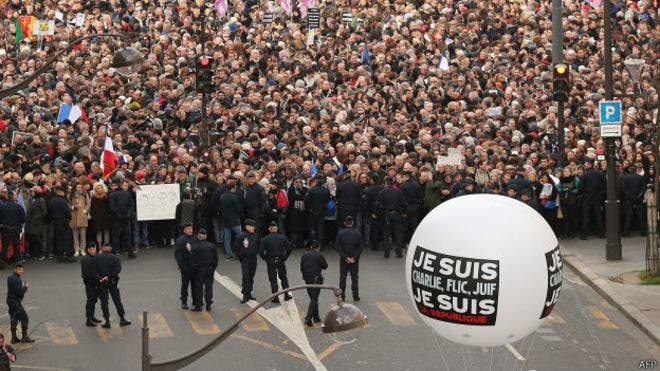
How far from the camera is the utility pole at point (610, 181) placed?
2681cm

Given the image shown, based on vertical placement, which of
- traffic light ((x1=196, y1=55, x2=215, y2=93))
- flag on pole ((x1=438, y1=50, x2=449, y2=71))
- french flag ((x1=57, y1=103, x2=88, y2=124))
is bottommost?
french flag ((x1=57, y1=103, x2=88, y2=124))

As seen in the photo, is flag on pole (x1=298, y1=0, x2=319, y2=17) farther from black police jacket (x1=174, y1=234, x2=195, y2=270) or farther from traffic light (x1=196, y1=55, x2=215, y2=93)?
black police jacket (x1=174, y1=234, x2=195, y2=270)

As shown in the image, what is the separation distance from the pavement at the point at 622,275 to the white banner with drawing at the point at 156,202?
8130mm

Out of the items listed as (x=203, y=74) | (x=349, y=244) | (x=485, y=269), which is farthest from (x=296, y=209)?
(x=485, y=269)

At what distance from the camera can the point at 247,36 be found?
1560 inches

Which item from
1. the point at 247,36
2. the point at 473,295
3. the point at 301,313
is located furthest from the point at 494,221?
the point at 247,36

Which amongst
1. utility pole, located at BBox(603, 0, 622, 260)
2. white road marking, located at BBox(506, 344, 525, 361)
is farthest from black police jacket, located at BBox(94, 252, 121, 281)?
utility pole, located at BBox(603, 0, 622, 260)

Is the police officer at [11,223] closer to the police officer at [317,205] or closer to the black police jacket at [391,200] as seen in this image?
the police officer at [317,205]

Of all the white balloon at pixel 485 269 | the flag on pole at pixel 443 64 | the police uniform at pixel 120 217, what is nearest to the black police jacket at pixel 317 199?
the police uniform at pixel 120 217

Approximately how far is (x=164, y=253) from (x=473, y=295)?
13568mm

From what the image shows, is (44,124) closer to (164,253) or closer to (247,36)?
(164,253)

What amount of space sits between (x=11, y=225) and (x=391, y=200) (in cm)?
751

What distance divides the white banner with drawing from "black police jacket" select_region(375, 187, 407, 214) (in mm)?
4281

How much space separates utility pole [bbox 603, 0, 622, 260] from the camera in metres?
26.8
